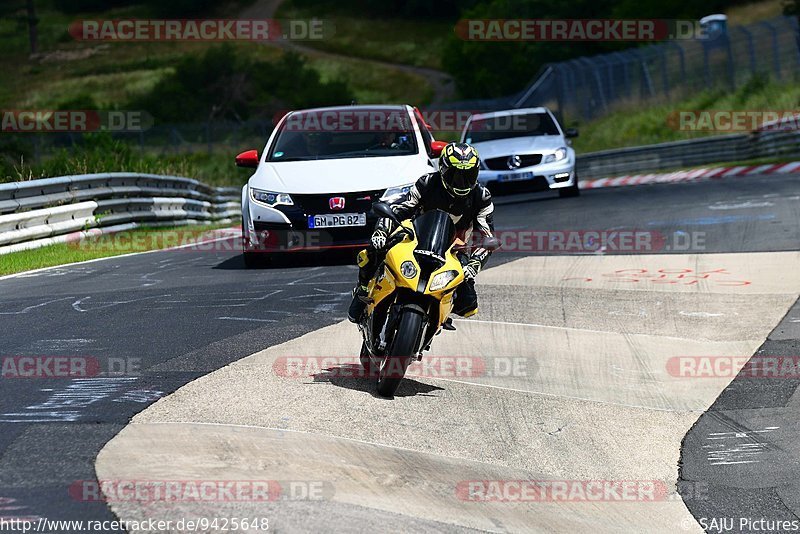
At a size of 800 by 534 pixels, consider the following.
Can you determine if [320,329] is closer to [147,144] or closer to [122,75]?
[147,144]

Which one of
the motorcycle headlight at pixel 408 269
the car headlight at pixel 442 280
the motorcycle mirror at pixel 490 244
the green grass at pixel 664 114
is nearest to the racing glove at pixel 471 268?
the motorcycle mirror at pixel 490 244

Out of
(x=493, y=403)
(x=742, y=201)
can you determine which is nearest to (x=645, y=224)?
(x=742, y=201)

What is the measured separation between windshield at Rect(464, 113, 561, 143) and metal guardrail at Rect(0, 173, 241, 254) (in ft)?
17.0

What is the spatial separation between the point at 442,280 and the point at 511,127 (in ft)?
55.1

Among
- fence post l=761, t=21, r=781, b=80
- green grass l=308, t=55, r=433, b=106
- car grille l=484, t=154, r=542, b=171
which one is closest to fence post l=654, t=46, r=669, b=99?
fence post l=761, t=21, r=781, b=80

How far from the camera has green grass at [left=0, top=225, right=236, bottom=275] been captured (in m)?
14.5

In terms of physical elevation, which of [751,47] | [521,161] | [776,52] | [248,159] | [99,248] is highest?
[751,47]

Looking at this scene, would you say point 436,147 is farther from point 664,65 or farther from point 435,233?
point 664,65

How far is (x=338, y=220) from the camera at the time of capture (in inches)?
505

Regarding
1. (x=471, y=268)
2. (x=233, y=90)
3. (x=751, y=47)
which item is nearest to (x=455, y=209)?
(x=471, y=268)

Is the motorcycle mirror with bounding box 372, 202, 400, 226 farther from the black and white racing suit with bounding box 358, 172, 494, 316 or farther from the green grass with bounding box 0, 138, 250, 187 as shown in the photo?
the green grass with bounding box 0, 138, 250, 187

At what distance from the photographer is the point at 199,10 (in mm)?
114375

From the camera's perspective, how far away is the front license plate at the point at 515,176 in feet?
71.8

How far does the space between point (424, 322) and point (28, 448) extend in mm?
2269
